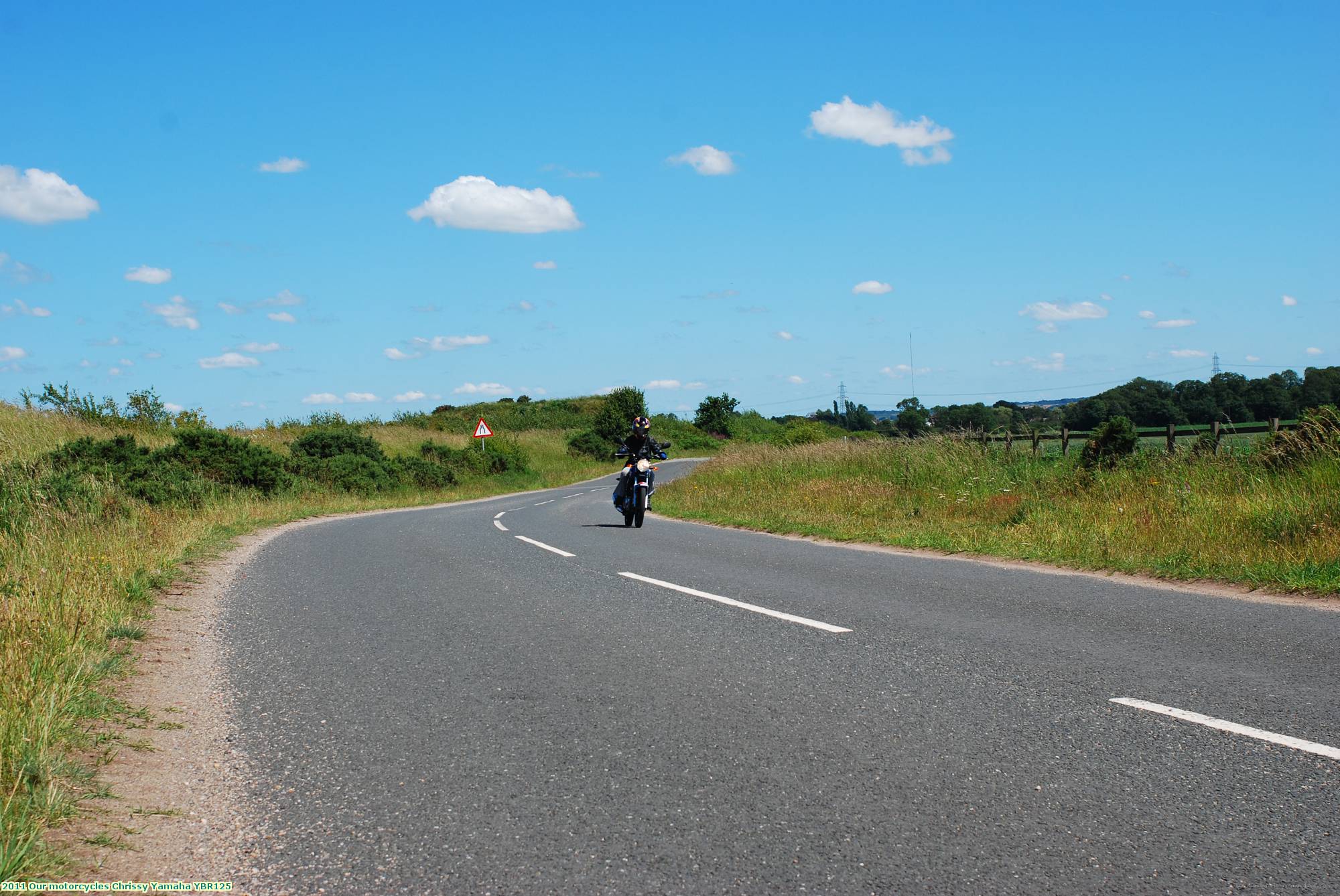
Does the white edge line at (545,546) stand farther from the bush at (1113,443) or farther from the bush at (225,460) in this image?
the bush at (225,460)

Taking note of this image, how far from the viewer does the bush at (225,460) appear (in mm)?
25828

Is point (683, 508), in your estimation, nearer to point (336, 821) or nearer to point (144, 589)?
point (144, 589)

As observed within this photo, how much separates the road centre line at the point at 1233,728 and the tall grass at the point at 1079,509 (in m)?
4.48

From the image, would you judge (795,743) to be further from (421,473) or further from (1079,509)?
(421,473)

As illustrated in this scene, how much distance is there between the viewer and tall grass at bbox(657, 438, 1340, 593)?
9789 millimetres

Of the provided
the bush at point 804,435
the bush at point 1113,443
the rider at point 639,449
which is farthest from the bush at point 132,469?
the bush at point 804,435

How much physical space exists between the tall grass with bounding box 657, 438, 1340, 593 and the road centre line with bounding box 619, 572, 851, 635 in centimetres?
436

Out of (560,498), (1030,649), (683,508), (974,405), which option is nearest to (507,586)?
(1030,649)

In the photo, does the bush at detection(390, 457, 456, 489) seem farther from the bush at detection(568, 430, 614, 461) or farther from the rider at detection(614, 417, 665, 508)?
the bush at detection(568, 430, 614, 461)

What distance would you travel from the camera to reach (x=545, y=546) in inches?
545

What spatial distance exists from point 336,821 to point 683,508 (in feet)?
63.4

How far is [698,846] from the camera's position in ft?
11.0

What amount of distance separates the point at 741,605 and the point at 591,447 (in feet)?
196

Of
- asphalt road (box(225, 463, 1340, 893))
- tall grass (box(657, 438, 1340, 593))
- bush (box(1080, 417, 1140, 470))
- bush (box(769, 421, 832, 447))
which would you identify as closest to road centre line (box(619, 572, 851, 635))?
asphalt road (box(225, 463, 1340, 893))
